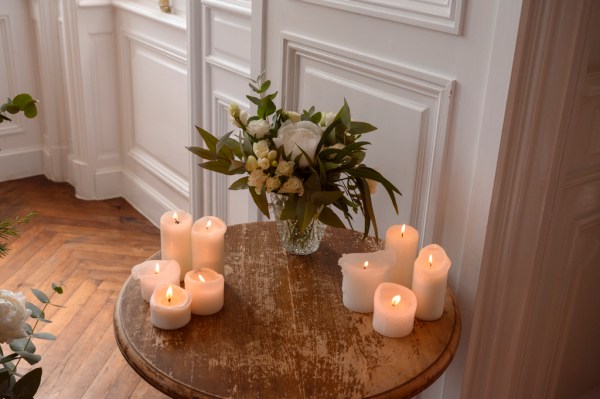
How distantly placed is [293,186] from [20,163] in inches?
109

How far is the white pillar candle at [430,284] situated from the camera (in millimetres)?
1308

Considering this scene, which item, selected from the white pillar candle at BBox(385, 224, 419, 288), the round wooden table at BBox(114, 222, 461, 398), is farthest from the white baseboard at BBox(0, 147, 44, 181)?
the white pillar candle at BBox(385, 224, 419, 288)

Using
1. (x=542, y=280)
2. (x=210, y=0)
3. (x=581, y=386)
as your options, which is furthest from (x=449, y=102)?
(x=210, y=0)

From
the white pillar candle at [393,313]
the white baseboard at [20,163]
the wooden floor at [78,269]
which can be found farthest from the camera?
the white baseboard at [20,163]

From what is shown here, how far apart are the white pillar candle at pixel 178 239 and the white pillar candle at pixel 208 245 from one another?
2cm

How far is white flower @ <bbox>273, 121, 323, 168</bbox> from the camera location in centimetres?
133

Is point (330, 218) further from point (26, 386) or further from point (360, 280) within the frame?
point (26, 386)

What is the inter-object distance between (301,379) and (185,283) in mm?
307

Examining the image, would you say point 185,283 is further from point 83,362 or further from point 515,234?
point 83,362

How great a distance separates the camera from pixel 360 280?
1.32 metres

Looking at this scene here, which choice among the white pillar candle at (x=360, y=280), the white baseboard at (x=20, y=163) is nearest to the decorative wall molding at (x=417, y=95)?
the white pillar candle at (x=360, y=280)

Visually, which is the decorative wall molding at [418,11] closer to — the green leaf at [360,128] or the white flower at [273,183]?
the green leaf at [360,128]

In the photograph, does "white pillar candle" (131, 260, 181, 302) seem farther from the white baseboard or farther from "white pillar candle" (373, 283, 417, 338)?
the white baseboard

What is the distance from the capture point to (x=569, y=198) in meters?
1.52
